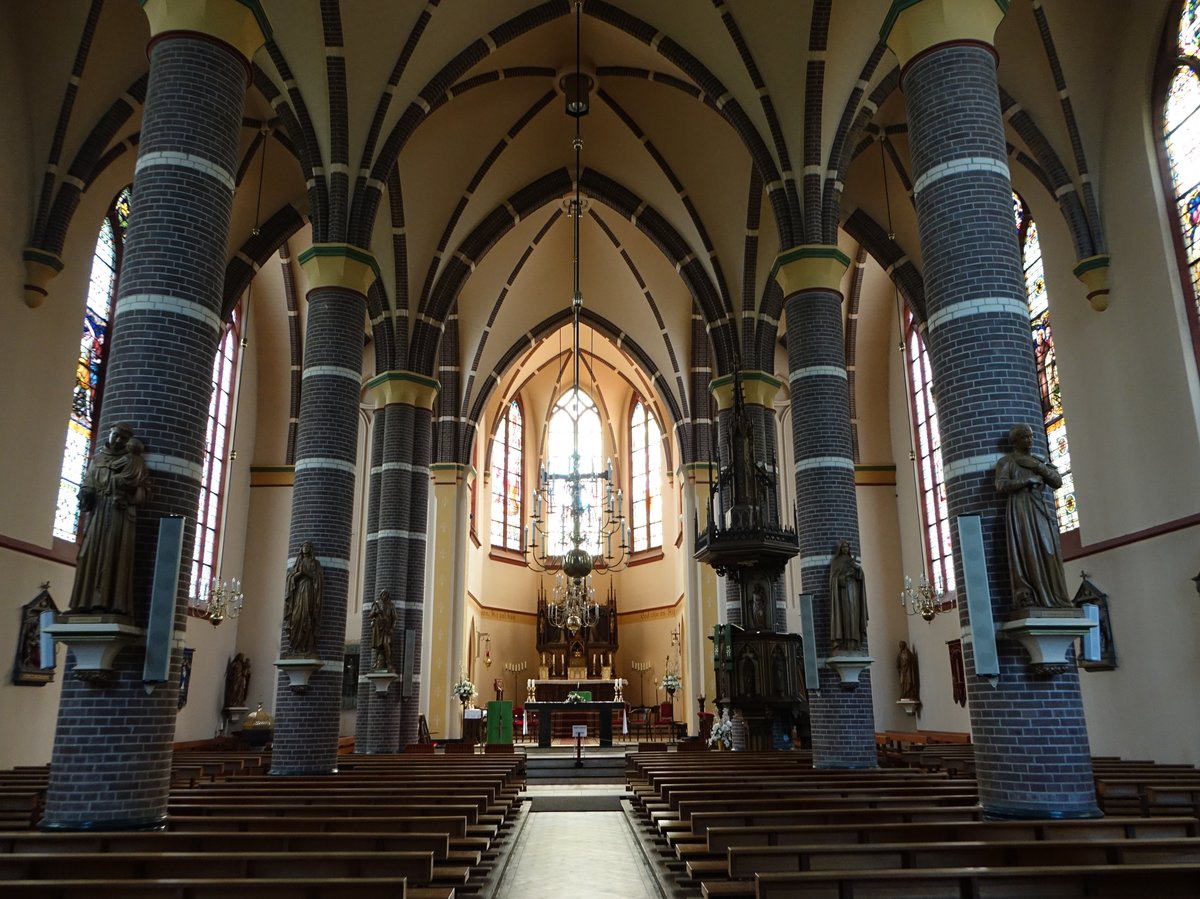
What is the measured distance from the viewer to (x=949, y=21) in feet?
30.4

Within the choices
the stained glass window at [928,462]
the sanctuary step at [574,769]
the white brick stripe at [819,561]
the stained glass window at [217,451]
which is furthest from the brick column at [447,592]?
the white brick stripe at [819,561]

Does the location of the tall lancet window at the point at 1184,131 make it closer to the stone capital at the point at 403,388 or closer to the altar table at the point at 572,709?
the stone capital at the point at 403,388

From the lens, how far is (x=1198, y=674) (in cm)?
1274

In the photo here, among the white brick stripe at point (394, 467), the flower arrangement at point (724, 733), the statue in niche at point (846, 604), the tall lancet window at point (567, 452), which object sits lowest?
the flower arrangement at point (724, 733)

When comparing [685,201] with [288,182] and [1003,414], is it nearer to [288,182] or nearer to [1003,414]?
[288,182]

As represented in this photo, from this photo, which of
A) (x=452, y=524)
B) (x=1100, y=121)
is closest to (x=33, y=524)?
(x=452, y=524)

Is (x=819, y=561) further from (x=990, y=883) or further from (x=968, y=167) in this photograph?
(x=990, y=883)

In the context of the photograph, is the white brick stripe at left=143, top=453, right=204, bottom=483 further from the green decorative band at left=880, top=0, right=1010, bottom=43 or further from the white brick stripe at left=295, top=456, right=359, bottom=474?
the green decorative band at left=880, top=0, right=1010, bottom=43

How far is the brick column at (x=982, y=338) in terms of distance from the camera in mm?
7621

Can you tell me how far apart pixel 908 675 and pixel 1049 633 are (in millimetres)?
16244

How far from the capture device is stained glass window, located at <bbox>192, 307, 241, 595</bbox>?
72.1 feet

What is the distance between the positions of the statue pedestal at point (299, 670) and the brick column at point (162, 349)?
14.0 ft

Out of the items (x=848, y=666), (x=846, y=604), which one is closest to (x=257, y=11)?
(x=846, y=604)

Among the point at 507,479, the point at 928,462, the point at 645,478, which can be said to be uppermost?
the point at 645,478
